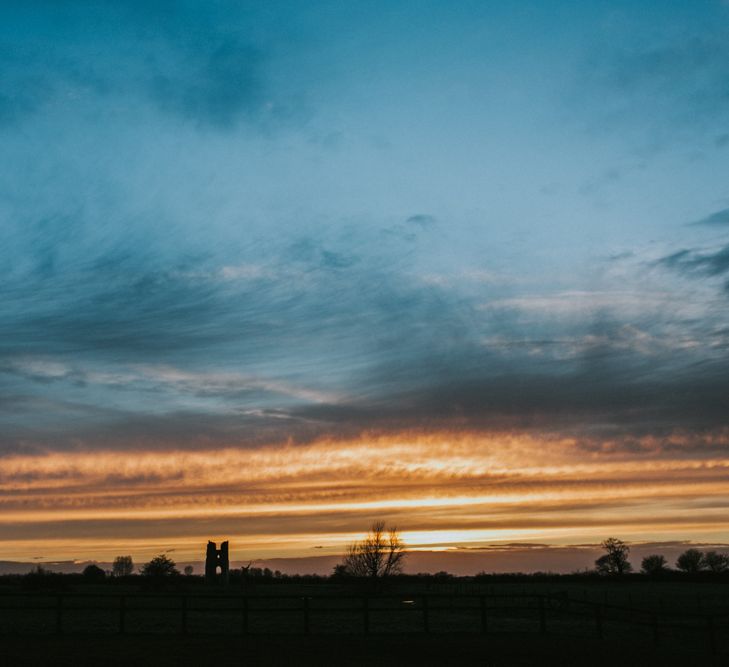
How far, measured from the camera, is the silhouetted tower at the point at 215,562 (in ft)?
311

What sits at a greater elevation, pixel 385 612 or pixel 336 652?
pixel 336 652

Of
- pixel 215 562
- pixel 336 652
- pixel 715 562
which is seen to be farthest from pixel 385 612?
pixel 715 562

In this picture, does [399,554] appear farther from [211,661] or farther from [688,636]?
[211,661]

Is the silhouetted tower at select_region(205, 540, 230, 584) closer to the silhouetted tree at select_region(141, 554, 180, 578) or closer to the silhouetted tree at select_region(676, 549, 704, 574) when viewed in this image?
the silhouetted tree at select_region(141, 554, 180, 578)

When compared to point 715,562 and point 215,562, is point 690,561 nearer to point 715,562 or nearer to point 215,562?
point 715,562

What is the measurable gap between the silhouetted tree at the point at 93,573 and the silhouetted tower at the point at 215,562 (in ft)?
49.5

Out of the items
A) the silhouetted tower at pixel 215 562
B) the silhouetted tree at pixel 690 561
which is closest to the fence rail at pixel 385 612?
the silhouetted tower at pixel 215 562

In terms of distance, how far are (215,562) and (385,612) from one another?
1831 inches

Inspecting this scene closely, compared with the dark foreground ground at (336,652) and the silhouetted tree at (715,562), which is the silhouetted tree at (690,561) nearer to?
the silhouetted tree at (715,562)

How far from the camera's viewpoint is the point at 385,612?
2162 inches

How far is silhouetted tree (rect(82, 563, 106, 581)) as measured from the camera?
9744 centimetres

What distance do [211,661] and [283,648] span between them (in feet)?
13.3

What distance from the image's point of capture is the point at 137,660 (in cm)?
2034

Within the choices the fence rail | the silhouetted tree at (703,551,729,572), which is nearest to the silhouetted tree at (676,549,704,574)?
the silhouetted tree at (703,551,729,572)
